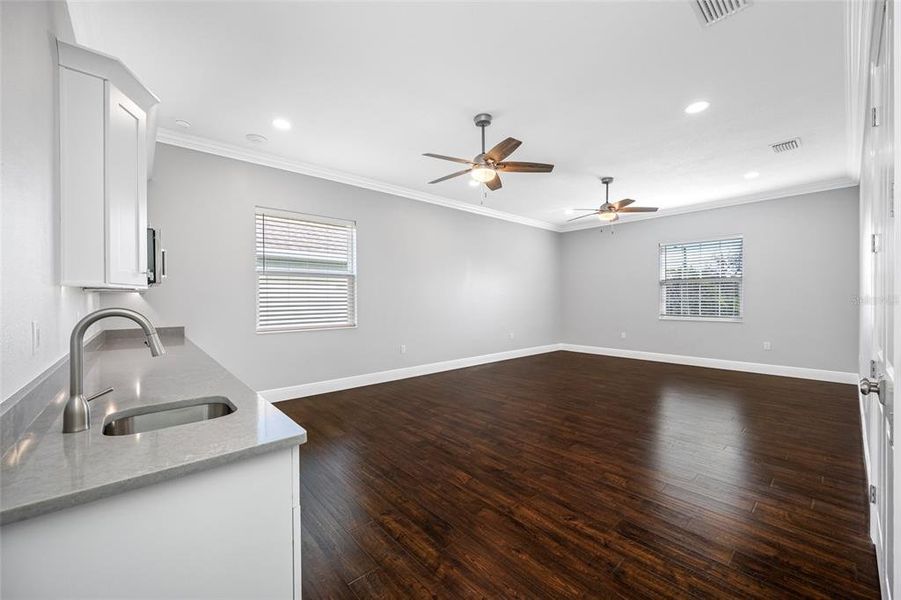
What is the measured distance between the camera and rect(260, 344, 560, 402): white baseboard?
445 centimetres

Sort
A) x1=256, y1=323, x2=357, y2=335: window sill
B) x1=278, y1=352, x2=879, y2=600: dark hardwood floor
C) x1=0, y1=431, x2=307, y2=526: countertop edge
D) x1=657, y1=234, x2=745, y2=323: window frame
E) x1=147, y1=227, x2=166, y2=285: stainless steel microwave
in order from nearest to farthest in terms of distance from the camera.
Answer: x1=0, y1=431, x2=307, y2=526: countertop edge → x1=278, y1=352, x2=879, y2=600: dark hardwood floor → x1=147, y1=227, x2=166, y2=285: stainless steel microwave → x1=256, y1=323, x2=357, y2=335: window sill → x1=657, y1=234, x2=745, y2=323: window frame

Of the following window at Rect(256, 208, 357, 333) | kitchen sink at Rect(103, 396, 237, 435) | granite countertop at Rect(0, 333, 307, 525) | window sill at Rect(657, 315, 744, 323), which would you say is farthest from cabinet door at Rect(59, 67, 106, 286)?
window sill at Rect(657, 315, 744, 323)

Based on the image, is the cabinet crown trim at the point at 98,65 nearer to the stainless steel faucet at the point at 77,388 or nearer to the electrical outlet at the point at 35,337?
the electrical outlet at the point at 35,337

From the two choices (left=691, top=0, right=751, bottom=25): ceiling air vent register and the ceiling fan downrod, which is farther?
the ceiling fan downrod

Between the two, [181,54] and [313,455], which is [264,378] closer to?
[313,455]

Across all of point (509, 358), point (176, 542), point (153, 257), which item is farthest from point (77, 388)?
point (509, 358)

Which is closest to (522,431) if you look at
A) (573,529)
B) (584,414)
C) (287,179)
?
(584,414)

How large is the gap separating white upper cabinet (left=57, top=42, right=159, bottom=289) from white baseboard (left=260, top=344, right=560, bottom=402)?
2906 millimetres

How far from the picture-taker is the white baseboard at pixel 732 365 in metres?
5.31

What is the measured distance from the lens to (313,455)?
2.91 m

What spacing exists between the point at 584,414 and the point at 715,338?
12.9 ft

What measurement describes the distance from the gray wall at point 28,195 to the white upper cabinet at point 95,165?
43mm

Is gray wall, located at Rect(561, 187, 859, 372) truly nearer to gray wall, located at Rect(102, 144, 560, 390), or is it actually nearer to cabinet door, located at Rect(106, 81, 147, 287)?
gray wall, located at Rect(102, 144, 560, 390)

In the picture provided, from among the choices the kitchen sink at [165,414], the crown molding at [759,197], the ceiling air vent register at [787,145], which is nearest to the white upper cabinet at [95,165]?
the kitchen sink at [165,414]
